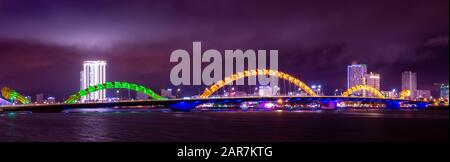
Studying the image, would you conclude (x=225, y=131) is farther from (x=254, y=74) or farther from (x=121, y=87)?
(x=121, y=87)

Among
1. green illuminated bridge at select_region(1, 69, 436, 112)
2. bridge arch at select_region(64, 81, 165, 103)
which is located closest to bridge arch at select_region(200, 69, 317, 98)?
green illuminated bridge at select_region(1, 69, 436, 112)

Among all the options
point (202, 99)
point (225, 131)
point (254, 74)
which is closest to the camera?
point (225, 131)

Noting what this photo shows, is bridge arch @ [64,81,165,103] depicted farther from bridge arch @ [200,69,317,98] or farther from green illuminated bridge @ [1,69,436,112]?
bridge arch @ [200,69,317,98]

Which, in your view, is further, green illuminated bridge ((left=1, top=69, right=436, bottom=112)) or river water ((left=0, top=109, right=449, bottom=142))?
green illuminated bridge ((left=1, top=69, right=436, bottom=112))

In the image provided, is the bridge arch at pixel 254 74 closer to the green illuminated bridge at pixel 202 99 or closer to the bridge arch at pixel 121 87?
the green illuminated bridge at pixel 202 99

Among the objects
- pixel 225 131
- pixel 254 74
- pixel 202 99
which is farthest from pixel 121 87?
pixel 225 131

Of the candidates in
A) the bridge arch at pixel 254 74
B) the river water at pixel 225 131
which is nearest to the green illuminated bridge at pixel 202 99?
the bridge arch at pixel 254 74

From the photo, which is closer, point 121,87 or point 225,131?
point 225,131

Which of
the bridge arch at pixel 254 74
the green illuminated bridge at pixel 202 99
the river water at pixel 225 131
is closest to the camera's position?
the river water at pixel 225 131

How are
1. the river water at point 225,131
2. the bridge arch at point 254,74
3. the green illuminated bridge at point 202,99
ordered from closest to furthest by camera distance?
the river water at point 225,131, the green illuminated bridge at point 202,99, the bridge arch at point 254,74
